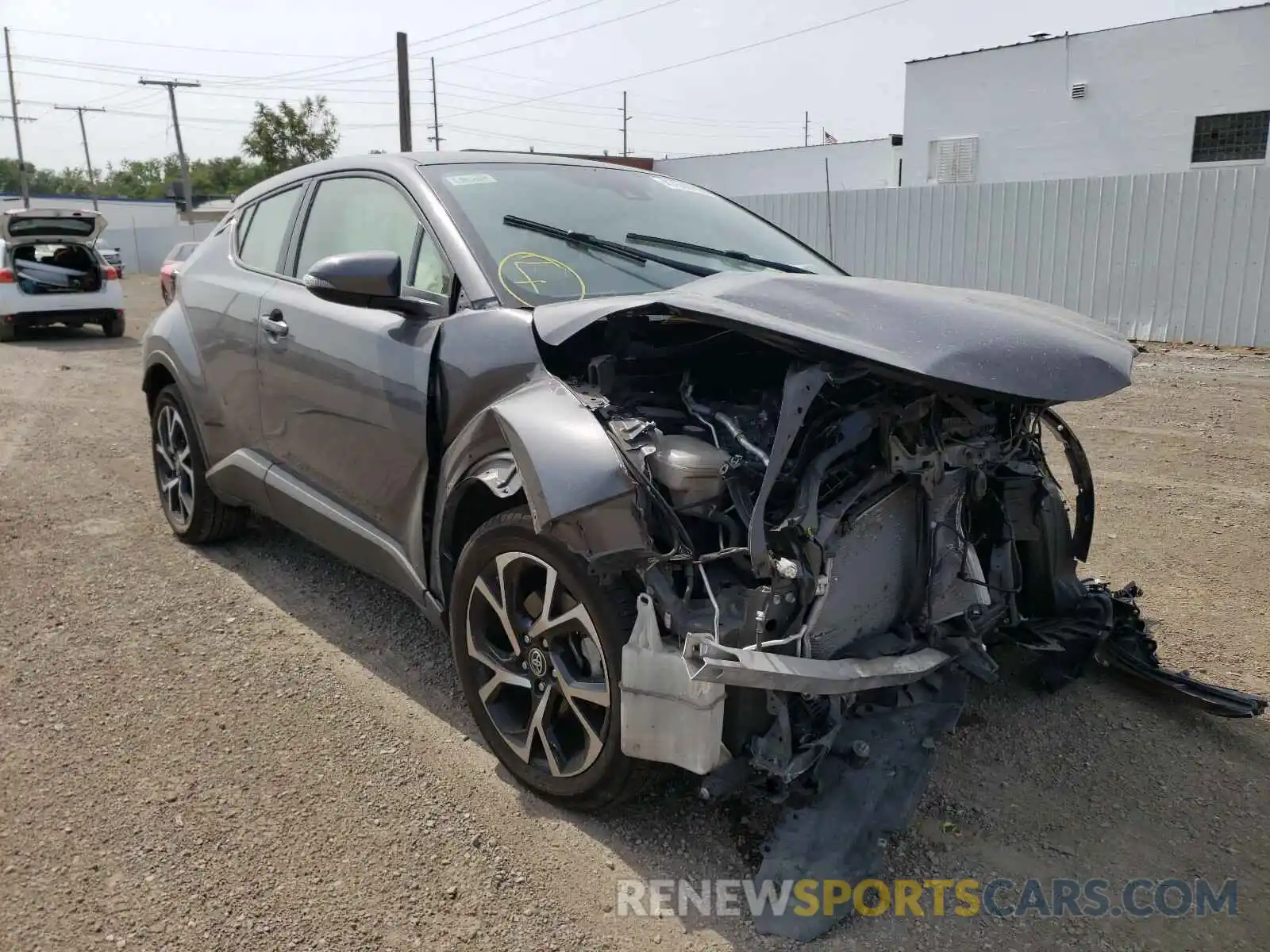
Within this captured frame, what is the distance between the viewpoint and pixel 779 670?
221 centimetres

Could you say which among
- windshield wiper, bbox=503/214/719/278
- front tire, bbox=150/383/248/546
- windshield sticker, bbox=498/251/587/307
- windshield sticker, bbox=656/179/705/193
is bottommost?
front tire, bbox=150/383/248/546

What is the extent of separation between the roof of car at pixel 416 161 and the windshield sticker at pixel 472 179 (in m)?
0.10

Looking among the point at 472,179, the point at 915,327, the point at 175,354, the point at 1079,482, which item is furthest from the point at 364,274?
the point at 1079,482

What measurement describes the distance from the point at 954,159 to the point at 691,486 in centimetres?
2145

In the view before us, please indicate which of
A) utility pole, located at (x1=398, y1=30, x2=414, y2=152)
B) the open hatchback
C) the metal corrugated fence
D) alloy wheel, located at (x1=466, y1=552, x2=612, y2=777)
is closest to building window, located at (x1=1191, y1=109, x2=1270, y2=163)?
the metal corrugated fence

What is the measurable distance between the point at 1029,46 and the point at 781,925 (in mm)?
21285

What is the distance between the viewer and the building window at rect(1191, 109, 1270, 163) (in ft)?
56.6

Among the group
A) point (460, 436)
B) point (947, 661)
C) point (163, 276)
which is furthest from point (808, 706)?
point (163, 276)

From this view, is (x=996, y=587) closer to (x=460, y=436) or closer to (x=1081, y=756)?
(x=1081, y=756)

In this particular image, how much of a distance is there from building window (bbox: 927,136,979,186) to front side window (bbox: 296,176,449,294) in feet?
63.7

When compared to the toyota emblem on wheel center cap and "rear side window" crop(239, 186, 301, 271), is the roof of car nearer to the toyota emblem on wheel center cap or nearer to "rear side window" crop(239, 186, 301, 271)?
"rear side window" crop(239, 186, 301, 271)

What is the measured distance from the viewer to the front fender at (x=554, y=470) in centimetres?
241

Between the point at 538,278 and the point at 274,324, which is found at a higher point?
the point at 538,278

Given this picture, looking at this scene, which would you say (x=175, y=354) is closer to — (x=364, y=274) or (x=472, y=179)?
(x=472, y=179)
